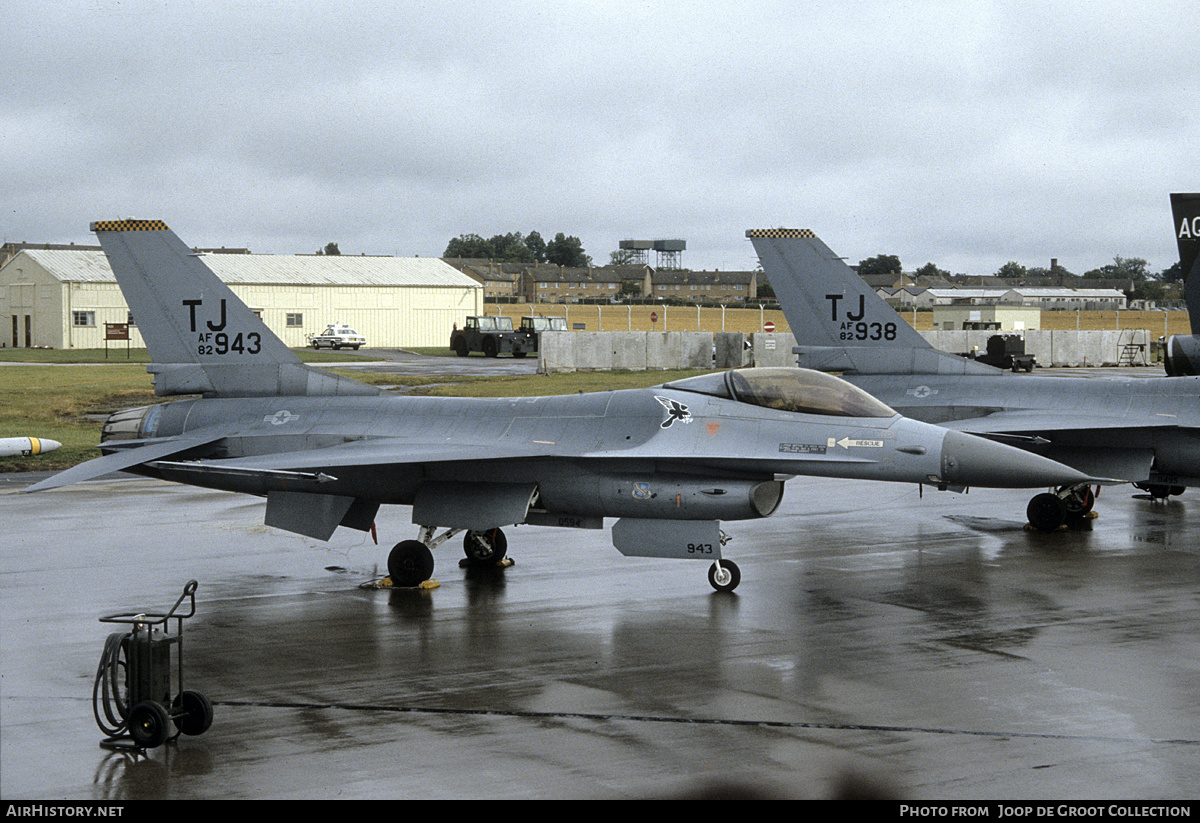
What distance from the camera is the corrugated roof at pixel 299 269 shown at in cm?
6662

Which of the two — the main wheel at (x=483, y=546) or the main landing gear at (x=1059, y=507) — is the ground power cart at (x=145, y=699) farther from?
the main landing gear at (x=1059, y=507)

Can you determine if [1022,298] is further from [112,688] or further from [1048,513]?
[112,688]

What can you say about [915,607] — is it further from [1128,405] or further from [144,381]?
[144,381]

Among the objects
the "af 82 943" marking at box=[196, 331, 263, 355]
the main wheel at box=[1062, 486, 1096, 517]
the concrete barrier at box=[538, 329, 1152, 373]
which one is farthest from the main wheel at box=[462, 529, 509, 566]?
the concrete barrier at box=[538, 329, 1152, 373]

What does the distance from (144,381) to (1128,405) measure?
103 feet

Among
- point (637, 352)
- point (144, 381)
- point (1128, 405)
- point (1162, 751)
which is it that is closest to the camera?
point (1162, 751)

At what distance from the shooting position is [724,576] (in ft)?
42.7

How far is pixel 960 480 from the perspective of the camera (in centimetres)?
1255

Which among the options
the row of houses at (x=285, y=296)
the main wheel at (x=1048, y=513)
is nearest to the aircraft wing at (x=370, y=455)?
the main wheel at (x=1048, y=513)

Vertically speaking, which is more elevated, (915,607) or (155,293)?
(155,293)

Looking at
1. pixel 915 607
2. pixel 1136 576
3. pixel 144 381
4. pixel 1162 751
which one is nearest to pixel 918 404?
pixel 1136 576

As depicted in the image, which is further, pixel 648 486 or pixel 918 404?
pixel 918 404

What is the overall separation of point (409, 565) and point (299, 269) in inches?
2525

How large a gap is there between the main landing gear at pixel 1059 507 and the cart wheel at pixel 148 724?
1321cm
